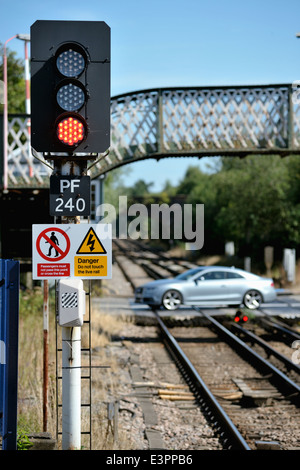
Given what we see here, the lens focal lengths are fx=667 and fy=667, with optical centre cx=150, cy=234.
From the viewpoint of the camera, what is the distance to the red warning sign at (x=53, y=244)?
19.1 ft

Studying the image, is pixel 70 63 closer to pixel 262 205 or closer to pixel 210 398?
pixel 210 398

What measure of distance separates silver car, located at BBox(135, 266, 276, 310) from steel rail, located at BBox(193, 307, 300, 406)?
9.63 ft

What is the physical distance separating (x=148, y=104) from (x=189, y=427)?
299 inches

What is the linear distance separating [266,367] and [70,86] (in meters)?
8.70

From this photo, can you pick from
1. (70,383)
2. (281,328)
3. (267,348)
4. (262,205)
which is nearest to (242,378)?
(267,348)

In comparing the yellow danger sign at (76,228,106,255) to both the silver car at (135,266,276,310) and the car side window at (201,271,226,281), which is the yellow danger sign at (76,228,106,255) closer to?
the silver car at (135,266,276,310)

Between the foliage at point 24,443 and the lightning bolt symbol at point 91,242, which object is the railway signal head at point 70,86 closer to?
the lightning bolt symbol at point 91,242

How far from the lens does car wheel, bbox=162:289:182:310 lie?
20.8m

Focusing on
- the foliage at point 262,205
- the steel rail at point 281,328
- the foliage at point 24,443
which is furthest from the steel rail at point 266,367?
the foliage at point 262,205

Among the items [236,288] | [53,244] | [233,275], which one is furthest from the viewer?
[233,275]

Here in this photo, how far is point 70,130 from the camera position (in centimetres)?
564

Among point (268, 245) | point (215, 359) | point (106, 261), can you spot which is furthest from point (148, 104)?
point (268, 245)

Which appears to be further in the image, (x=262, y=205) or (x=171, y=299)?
(x=262, y=205)

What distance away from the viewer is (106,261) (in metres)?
5.89
